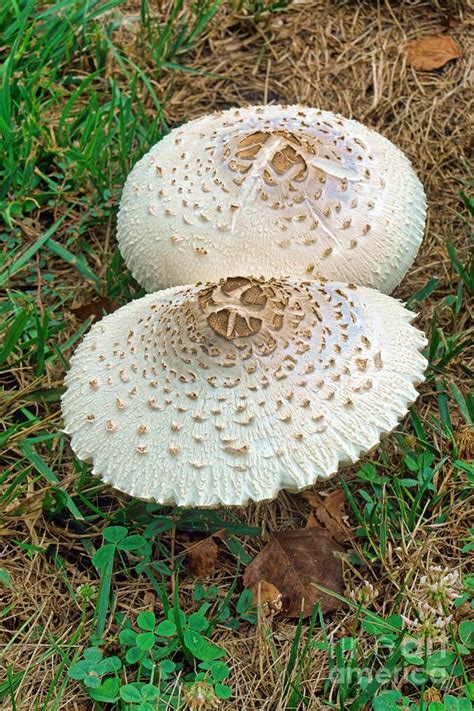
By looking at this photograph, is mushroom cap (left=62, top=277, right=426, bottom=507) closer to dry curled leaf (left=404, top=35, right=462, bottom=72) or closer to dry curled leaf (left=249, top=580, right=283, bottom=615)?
dry curled leaf (left=249, top=580, right=283, bottom=615)

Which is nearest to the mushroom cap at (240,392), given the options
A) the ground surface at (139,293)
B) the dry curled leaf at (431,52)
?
the ground surface at (139,293)

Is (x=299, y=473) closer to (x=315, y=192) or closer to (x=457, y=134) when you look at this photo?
(x=315, y=192)

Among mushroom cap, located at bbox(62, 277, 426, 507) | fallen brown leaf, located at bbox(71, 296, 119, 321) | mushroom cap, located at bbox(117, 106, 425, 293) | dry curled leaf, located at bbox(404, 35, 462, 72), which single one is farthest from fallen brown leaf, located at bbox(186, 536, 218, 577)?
dry curled leaf, located at bbox(404, 35, 462, 72)

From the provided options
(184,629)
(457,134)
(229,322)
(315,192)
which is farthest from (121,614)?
(457,134)

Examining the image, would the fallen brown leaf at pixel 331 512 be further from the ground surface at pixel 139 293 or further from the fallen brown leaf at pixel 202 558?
the fallen brown leaf at pixel 202 558

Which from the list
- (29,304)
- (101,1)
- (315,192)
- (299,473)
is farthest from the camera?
(101,1)
